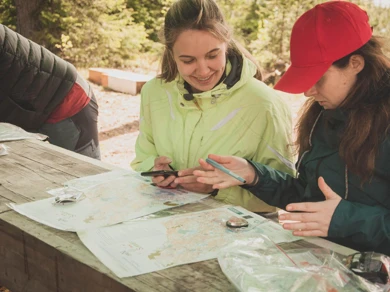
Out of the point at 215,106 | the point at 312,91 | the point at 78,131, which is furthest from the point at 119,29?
the point at 312,91

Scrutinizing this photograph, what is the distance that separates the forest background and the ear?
13.4 ft

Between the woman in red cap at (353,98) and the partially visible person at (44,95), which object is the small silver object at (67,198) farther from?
the partially visible person at (44,95)

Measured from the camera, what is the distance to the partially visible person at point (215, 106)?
215 cm

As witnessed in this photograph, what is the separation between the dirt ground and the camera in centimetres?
577

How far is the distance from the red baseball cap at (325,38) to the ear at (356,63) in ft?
0.13

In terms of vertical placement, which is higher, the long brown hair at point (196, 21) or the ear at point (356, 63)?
the long brown hair at point (196, 21)

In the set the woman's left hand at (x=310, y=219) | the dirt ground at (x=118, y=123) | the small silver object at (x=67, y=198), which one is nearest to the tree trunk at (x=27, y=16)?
the dirt ground at (x=118, y=123)

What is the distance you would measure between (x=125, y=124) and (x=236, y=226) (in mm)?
5319

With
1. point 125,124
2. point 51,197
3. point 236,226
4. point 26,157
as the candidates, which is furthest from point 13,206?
point 125,124

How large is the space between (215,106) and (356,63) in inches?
29.1

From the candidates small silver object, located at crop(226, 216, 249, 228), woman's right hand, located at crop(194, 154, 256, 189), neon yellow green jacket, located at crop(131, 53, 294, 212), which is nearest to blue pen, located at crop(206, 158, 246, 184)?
woman's right hand, located at crop(194, 154, 256, 189)

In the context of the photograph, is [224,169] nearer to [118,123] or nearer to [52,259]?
[52,259]

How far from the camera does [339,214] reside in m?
1.51

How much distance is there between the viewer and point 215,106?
2258 millimetres
